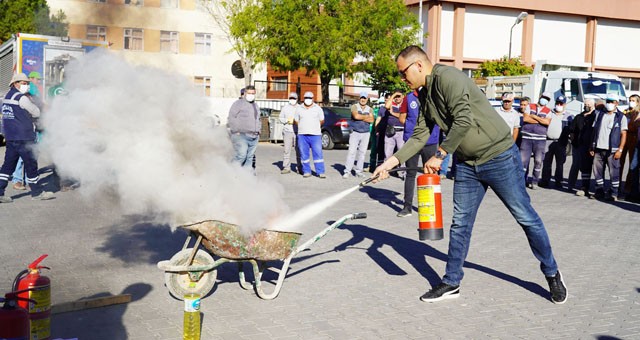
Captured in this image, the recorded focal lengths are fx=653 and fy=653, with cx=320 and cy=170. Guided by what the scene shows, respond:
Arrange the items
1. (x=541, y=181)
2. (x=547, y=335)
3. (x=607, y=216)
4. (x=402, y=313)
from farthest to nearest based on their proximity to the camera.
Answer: (x=541, y=181) < (x=607, y=216) < (x=402, y=313) < (x=547, y=335)

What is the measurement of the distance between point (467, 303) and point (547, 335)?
3.06 feet

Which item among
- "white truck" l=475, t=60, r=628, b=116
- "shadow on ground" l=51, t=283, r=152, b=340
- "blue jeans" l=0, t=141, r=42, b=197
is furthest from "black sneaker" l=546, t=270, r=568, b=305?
"white truck" l=475, t=60, r=628, b=116

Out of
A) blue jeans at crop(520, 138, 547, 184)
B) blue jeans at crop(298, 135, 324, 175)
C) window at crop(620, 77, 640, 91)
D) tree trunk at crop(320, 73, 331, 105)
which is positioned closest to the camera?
blue jeans at crop(520, 138, 547, 184)

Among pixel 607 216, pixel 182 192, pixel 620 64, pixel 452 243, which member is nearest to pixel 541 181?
pixel 607 216

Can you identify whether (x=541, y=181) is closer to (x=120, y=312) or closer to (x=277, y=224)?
(x=277, y=224)

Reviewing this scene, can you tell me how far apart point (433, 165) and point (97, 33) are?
8535 millimetres

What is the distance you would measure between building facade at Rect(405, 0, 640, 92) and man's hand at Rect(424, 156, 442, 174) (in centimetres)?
3821

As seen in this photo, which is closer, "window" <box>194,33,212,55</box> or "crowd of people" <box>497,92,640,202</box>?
"crowd of people" <box>497,92,640,202</box>

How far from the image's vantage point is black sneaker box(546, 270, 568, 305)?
5.95 meters

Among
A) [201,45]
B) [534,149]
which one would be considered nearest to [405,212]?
[534,149]

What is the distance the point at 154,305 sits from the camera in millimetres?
5684

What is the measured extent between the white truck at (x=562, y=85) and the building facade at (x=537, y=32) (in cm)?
1636

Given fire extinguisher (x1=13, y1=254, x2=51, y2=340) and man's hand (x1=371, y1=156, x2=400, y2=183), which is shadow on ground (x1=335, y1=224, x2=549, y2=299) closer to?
man's hand (x1=371, y1=156, x2=400, y2=183)

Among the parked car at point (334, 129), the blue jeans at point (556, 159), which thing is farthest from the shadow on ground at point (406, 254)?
the parked car at point (334, 129)
